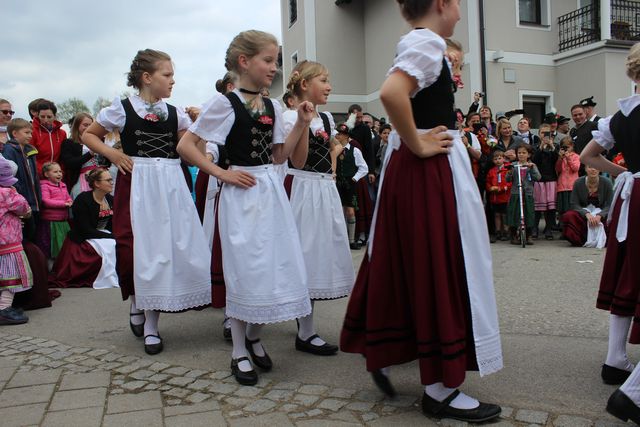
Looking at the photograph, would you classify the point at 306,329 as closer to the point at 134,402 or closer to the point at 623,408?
the point at 134,402

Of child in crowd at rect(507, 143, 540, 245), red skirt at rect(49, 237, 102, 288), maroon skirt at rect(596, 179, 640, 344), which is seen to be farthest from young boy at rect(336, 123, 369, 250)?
maroon skirt at rect(596, 179, 640, 344)

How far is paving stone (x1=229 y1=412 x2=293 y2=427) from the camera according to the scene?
2617 mm

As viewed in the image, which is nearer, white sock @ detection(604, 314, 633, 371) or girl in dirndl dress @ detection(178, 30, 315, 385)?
white sock @ detection(604, 314, 633, 371)

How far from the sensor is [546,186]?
921cm

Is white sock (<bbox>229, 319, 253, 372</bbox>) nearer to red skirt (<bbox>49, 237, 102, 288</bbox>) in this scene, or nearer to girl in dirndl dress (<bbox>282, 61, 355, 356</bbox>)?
girl in dirndl dress (<bbox>282, 61, 355, 356</bbox>)

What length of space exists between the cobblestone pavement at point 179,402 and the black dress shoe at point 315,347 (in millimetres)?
508

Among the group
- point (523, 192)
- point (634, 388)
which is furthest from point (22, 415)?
point (523, 192)

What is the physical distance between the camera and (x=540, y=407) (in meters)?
2.66

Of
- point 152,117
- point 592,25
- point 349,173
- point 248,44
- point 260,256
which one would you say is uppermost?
point 592,25

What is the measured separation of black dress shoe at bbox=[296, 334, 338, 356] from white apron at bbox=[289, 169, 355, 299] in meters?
0.30

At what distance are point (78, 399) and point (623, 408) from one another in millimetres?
2653

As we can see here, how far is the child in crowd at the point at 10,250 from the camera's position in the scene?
4922mm

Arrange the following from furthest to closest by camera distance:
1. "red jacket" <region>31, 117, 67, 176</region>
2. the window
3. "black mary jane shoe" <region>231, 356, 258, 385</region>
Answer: the window, "red jacket" <region>31, 117, 67, 176</region>, "black mary jane shoe" <region>231, 356, 258, 385</region>

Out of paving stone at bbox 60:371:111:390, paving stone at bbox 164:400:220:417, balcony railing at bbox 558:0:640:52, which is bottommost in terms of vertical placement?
paving stone at bbox 164:400:220:417
